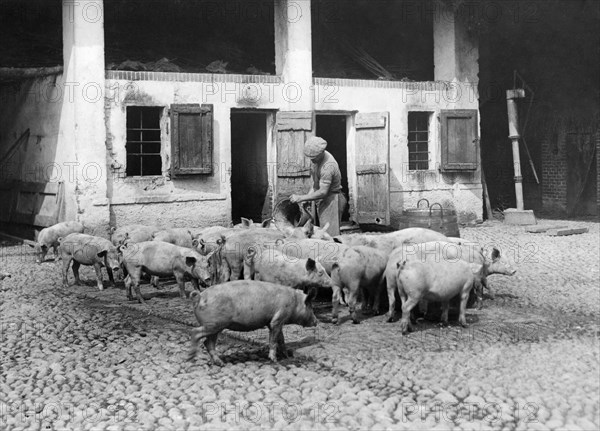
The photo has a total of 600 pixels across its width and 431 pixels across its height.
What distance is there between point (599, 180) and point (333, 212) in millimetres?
10989

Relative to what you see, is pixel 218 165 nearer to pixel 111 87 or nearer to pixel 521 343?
pixel 111 87

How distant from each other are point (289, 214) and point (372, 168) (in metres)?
4.27

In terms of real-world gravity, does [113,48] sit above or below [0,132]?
above

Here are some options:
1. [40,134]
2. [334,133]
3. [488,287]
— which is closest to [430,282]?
[488,287]

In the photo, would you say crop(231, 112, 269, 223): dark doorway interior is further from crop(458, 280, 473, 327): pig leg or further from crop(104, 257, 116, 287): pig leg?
crop(458, 280, 473, 327): pig leg

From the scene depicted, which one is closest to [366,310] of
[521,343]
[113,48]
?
[521,343]

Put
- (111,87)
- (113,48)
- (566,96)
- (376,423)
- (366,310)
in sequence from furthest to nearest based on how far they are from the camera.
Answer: (566,96) → (113,48) → (111,87) → (366,310) → (376,423)

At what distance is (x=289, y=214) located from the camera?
12.7m

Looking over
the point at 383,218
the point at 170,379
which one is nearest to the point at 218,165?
the point at 383,218

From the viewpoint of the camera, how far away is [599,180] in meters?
19.8

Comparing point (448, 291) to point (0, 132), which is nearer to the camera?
point (448, 291)

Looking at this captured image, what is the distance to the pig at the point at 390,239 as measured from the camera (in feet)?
32.3

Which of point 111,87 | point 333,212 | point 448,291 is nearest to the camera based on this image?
point 448,291

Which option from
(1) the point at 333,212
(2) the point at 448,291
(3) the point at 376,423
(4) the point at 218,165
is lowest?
(3) the point at 376,423
